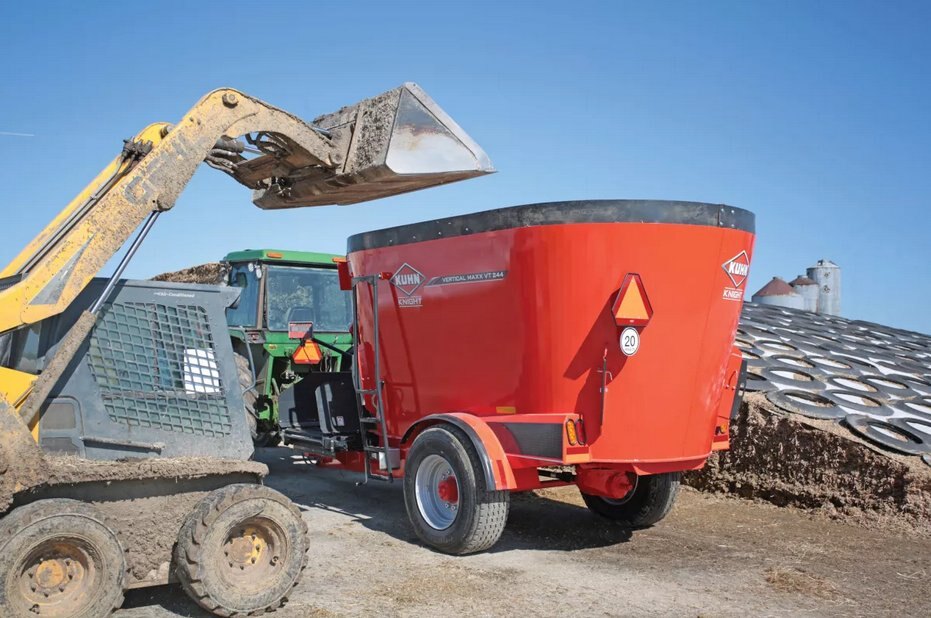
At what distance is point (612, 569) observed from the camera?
224 inches

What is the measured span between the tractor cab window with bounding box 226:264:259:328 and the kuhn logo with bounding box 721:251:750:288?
5.29 metres

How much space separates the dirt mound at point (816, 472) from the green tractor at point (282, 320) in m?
4.15

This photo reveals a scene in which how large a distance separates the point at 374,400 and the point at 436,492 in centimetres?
118

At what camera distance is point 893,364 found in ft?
36.4

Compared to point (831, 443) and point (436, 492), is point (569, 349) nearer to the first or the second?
point (436, 492)

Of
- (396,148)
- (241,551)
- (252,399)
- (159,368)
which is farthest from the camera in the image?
(252,399)

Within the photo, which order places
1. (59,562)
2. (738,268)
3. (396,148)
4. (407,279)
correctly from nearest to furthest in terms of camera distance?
1. (59,562)
2. (396,148)
3. (738,268)
4. (407,279)

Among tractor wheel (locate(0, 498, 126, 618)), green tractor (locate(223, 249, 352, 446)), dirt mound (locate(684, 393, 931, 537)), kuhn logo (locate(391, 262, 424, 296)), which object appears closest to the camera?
tractor wheel (locate(0, 498, 126, 618))

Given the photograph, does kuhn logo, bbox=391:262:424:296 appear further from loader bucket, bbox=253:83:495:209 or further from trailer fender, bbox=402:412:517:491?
trailer fender, bbox=402:412:517:491

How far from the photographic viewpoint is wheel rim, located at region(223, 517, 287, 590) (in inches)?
177

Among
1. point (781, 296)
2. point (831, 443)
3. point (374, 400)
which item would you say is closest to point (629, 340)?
point (374, 400)

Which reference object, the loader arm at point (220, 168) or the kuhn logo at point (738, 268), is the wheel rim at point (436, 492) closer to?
the loader arm at point (220, 168)

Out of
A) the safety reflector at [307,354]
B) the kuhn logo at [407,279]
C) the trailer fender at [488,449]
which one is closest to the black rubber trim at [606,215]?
the kuhn logo at [407,279]

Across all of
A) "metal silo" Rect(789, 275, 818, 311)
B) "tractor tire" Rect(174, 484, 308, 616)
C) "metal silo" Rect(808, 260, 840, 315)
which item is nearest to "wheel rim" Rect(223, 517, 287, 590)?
"tractor tire" Rect(174, 484, 308, 616)
